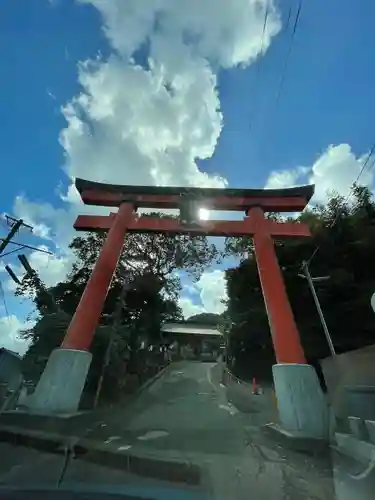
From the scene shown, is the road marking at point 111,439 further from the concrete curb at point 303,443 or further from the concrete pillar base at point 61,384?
the concrete curb at point 303,443

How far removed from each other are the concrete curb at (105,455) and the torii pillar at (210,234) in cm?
126

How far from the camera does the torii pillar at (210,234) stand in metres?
9.21

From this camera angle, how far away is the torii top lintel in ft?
43.4

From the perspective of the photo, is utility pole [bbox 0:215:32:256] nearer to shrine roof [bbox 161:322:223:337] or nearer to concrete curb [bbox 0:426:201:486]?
concrete curb [bbox 0:426:201:486]

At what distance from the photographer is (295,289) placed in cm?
2008

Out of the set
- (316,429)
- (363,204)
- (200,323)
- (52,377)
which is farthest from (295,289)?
(200,323)

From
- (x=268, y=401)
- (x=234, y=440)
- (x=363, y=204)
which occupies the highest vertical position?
(x=363, y=204)

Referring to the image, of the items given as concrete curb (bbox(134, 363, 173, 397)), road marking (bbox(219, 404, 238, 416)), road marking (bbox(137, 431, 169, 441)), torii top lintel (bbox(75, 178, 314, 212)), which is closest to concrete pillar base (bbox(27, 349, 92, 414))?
road marking (bbox(137, 431, 169, 441))

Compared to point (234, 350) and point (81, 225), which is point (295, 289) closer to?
point (234, 350)

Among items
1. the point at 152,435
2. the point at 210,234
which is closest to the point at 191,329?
the point at 210,234

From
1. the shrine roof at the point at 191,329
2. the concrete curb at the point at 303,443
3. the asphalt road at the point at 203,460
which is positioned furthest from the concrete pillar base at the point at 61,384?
the shrine roof at the point at 191,329

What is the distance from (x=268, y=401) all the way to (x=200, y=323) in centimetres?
3868

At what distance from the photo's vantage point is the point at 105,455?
22.0 feet

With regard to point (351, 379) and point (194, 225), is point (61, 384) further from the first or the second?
point (351, 379)
